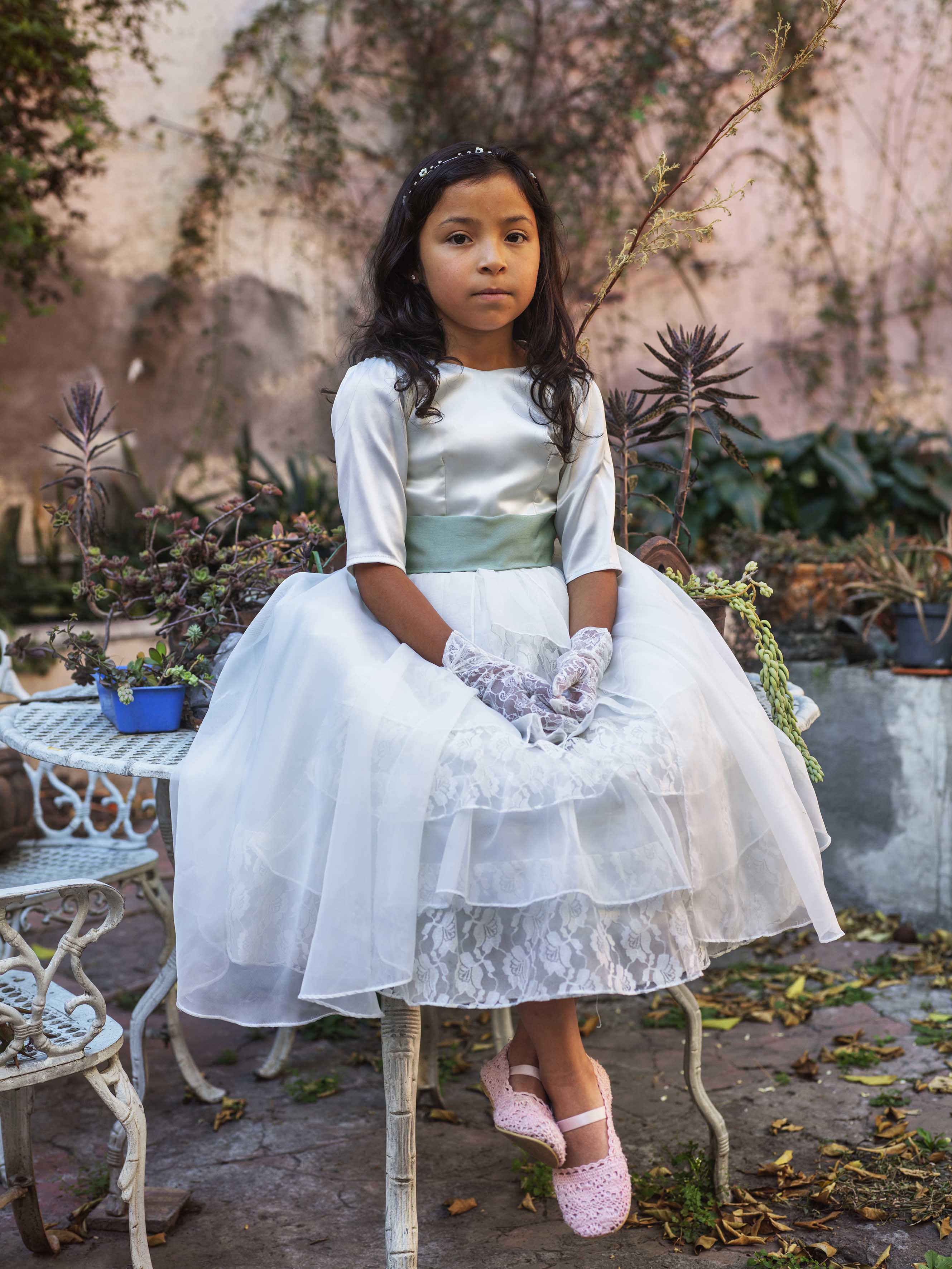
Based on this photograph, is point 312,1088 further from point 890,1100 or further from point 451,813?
point 451,813

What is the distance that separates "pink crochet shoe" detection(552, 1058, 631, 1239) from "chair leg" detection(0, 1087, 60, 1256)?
906 mm

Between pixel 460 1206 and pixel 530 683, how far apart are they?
3.37ft

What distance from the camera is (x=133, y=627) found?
498cm

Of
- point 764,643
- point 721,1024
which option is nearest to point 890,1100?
point 721,1024

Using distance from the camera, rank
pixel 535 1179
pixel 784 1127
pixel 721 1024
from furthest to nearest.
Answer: pixel 721 1024, pixel 784 1127, pixel 535 1179

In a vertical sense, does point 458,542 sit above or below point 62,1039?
above

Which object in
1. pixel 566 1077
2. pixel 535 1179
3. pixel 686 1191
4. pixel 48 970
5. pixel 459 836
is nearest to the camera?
pixel 459 836

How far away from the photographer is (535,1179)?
2.12 m

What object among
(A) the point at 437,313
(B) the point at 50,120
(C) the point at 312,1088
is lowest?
(C) the point at 312,1088

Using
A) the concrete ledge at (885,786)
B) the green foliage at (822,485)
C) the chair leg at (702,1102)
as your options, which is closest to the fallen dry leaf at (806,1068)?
the chair leg at (702,1102)

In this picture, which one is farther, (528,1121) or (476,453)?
(476,453)

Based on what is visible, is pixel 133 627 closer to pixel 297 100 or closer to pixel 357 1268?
pixel 297 100

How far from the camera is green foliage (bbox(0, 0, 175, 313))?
15.0 ft

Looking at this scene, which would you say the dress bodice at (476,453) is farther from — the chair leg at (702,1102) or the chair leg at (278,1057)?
the chair leg at (278,1057)
